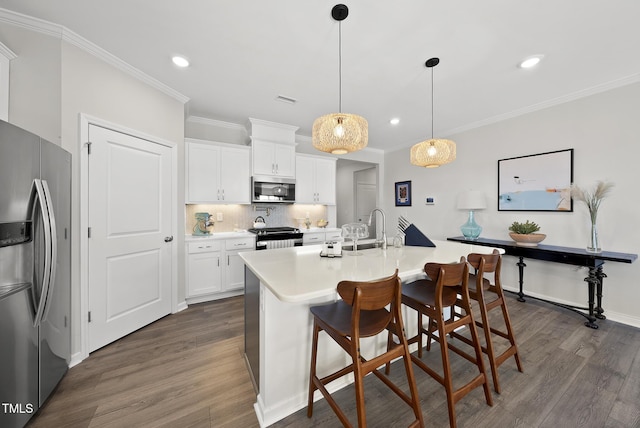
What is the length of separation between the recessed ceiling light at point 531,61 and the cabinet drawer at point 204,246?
4.05 meters

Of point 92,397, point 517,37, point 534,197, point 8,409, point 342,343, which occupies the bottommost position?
point 92,397

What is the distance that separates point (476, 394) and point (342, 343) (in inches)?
48.0

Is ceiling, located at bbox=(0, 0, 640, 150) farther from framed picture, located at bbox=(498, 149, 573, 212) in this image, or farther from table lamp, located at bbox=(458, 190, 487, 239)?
table lamp, located at bbox=(458, 190, 487, 239)

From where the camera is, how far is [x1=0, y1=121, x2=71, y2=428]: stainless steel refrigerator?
122 centimetres

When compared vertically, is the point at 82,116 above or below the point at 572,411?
above

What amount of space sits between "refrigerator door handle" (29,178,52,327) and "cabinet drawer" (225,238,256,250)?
191 cm

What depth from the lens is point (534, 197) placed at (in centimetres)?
326

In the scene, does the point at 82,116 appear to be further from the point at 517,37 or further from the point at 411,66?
the point at 517,37

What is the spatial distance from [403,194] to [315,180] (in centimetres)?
211

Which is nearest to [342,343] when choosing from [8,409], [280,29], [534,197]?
[8,409]

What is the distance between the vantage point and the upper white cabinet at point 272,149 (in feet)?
12.3

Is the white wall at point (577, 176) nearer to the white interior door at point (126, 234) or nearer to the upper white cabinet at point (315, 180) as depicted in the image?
the upper white cabinet at point (315, 180)

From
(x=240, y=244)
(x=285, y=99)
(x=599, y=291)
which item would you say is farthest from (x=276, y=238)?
(x=599, y=291)

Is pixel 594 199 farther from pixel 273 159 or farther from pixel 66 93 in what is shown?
pixel 66 93
